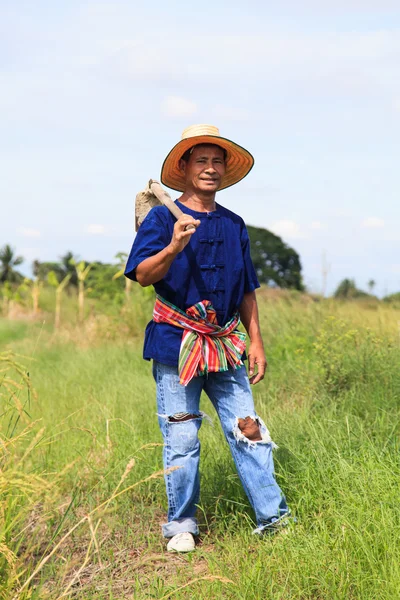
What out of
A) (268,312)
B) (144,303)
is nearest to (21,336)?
(144,303)

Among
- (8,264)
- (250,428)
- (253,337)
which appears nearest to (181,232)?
(253,337)

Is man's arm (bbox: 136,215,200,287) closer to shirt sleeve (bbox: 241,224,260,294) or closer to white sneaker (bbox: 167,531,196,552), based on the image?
shirt sleeve (bbox: 241,224,260,294)

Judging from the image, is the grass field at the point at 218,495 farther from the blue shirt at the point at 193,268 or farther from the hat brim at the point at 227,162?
the hat brim at the point at 227,162

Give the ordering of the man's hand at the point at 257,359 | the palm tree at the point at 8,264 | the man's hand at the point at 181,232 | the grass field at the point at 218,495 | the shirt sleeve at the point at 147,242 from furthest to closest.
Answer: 1. the palm tree at the point at 8,264
2. the man's hand at the point at 257,359
3. the shirt sleeve at the point at 147,242
4. the man's hand at the point at 181,232
5. the grass field at the point at 218,495

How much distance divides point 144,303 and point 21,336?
16.6 ft

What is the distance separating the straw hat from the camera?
3.82 meters

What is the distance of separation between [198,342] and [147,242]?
1.85ft

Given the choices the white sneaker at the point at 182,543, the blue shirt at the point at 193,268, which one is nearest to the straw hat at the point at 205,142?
the blue shirt at the point at 193,268

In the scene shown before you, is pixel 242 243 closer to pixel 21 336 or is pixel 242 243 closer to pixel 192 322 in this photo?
pixel 192 322

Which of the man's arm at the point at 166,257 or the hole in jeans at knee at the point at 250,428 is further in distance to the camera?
the hole in jeans at knee at the point at 250,428

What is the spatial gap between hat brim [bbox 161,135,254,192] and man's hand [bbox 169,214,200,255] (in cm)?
60

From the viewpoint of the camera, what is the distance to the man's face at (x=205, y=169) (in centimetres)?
381

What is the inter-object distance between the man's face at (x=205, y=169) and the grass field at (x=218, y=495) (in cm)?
113

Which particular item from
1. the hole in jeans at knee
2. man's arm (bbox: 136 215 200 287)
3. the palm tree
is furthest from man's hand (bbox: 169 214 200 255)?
the palm tree
